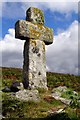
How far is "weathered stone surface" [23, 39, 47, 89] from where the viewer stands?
22.7 m

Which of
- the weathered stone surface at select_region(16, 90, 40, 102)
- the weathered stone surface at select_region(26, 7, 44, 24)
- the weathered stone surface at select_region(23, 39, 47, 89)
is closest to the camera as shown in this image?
the weathered stone surface at select_region(16, 90, 40, 102)

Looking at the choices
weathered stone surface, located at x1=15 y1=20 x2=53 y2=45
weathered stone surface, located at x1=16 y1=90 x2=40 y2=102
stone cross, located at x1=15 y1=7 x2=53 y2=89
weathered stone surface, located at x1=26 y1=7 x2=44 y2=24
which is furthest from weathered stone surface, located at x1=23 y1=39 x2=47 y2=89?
weathered stone surface, located at x1=16 y1=90 x2=40 y2=102

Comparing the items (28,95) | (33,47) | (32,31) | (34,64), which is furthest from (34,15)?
(28,95)

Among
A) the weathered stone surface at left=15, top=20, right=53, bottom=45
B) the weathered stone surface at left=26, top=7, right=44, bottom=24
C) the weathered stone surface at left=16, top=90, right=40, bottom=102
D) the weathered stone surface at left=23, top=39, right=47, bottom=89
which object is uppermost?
the weathered stone surface at left=26, top=7, right=44, bottom=24

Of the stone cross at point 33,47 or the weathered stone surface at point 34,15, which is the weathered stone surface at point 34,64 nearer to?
the stone cross at point 33,47

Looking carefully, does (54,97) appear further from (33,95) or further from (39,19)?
(39,19)

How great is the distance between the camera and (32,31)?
23.3m

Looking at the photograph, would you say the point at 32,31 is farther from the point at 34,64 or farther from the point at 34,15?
the point at 34,64

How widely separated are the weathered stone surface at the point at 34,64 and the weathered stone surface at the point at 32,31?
0.43 metres

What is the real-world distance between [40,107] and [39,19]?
847cm

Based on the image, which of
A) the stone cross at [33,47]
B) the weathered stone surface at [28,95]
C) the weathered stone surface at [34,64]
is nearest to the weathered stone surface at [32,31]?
the stone cross at [33,47]

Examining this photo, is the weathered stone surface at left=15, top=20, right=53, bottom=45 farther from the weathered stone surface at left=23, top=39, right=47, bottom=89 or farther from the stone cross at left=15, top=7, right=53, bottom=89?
the weathered stone surface at left=23, top=39, right=47, bottom=89

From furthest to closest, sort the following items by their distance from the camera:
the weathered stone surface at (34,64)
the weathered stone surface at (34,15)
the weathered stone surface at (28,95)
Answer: the weathered stone surface at (34,15), the weathered stone surface at (34,64), the weathered stone surface at (28,95)

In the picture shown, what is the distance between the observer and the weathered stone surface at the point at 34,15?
24098 mm
